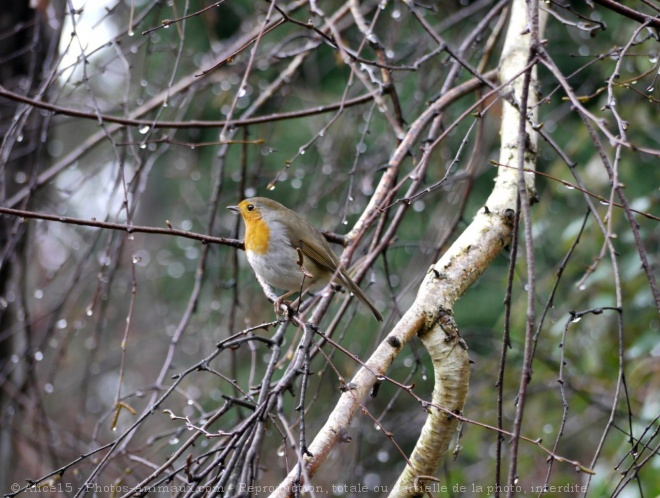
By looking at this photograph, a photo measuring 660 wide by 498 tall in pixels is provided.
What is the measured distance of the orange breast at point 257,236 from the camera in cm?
321

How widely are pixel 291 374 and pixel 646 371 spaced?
240 cm

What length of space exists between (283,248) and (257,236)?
0.14 meters

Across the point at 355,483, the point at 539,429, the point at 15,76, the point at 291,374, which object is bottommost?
the point at 539,429

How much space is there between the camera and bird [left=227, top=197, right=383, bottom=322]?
10.4ft

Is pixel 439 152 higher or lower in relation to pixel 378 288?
higher

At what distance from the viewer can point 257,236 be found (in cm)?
328

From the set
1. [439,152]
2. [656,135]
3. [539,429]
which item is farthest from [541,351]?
[656,135]

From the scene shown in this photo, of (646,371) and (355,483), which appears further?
(646,371)

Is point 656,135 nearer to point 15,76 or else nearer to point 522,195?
point 522,195

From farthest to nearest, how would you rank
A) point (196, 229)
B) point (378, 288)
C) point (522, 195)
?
point (196, 229) < point (378, 288) < point (522, 195)

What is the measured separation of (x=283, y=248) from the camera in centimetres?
325

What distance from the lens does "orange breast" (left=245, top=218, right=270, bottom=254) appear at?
10.5 ft

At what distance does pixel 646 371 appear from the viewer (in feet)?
11.4

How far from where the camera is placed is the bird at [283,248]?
3.18m
